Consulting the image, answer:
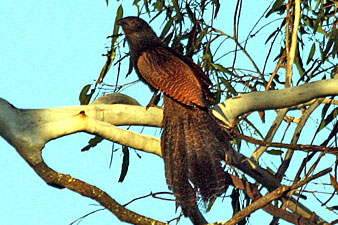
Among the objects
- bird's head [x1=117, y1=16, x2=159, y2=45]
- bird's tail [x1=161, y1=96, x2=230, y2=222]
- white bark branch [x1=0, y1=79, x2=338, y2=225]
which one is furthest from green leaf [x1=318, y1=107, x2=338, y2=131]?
bird's head [x1=117, y1=16, x2=159, y2=45]

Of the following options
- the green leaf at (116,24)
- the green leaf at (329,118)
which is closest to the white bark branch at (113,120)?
the green leaf at (329,118)

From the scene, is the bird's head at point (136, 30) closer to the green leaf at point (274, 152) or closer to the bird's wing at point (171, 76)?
the bird's wing at point (171, 76)

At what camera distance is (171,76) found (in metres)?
4.49

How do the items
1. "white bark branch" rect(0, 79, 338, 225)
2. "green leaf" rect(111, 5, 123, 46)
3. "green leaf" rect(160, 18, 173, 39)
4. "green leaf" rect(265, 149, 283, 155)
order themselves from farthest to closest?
"green leaf" rect(160, 18, 173, 39) < "green leaf" rect(111, 5, 123, 46) < "green leaf" rect(265, 149, 283, 155) < "white bark branch" rect(0, 79, 338, 225)

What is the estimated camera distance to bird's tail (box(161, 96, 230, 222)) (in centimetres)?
390

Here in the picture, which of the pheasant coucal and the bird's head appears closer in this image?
the pheasant coucal

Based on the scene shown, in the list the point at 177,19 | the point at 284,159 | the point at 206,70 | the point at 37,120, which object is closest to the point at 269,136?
the point at 284,159

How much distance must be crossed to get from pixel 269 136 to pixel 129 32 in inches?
49.0

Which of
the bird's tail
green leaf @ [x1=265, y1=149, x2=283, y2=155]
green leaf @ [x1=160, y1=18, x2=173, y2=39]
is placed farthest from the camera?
green leaf @ [x1=160, y1=18, x2=173, y2=39]

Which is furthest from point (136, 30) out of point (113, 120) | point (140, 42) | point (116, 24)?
point (113, 120)

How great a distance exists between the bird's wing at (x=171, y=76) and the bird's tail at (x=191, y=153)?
0.06 metres

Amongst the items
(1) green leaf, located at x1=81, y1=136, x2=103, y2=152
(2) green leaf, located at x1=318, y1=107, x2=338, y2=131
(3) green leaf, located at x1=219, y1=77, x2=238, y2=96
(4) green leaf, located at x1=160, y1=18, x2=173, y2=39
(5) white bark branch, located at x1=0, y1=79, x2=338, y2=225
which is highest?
(4) green leaf, located at x1=160, y1=18, x2=173, y2=39

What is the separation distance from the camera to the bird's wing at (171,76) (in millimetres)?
4301

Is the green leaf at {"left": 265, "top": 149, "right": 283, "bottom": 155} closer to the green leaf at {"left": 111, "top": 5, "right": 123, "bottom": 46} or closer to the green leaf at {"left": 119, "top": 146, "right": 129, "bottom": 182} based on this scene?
the green leaf at {"left": 119, "top": 146, "right": 129, "bottom": 182}
